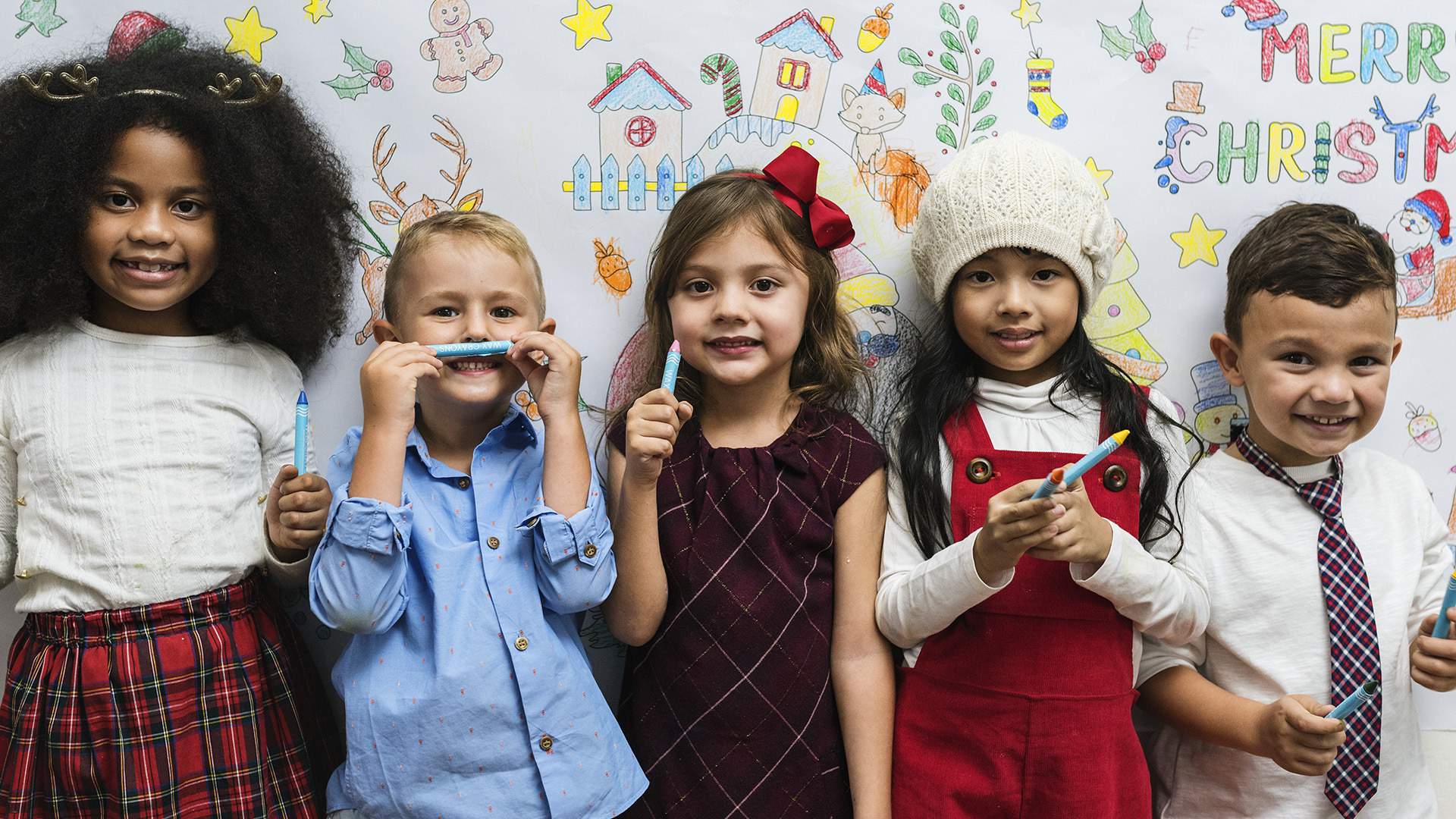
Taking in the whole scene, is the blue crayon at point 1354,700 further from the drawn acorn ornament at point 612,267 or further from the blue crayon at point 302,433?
the blue crayon at point 302,433

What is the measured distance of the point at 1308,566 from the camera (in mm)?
1321

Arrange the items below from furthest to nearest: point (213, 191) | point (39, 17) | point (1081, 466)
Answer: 1. point (39, 17)
2. point (213, 191)
3. point (1081, 466)

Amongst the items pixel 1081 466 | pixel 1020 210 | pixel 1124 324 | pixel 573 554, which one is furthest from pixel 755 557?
pixel 1124 324

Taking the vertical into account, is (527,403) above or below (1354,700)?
above

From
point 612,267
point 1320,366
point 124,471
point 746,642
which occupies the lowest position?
point 746,642

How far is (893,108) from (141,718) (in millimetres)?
1395

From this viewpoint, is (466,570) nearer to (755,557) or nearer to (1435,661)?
(755,557)

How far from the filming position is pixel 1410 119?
148 cm

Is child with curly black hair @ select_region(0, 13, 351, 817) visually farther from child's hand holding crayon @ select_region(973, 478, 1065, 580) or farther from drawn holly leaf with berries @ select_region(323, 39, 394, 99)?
child's hand holding crayon @ select_region(973, 478, 1065, 580)

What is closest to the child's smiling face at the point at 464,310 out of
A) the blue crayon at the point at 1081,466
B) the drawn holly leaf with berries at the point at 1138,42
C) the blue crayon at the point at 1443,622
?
the blue crayon at the point at 1081,466

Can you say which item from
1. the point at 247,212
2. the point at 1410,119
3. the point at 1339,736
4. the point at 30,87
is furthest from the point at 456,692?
the point at 1410,119

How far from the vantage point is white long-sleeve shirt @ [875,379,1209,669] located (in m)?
1.20

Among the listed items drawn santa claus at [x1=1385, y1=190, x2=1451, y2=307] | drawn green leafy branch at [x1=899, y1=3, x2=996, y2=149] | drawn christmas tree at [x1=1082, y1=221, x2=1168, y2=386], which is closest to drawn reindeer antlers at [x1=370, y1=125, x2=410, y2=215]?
drawn green leafy branch at [x1=899, y1=3, x2=996, y2=149]

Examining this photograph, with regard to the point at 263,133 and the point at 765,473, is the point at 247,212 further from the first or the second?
the point at 765,473
